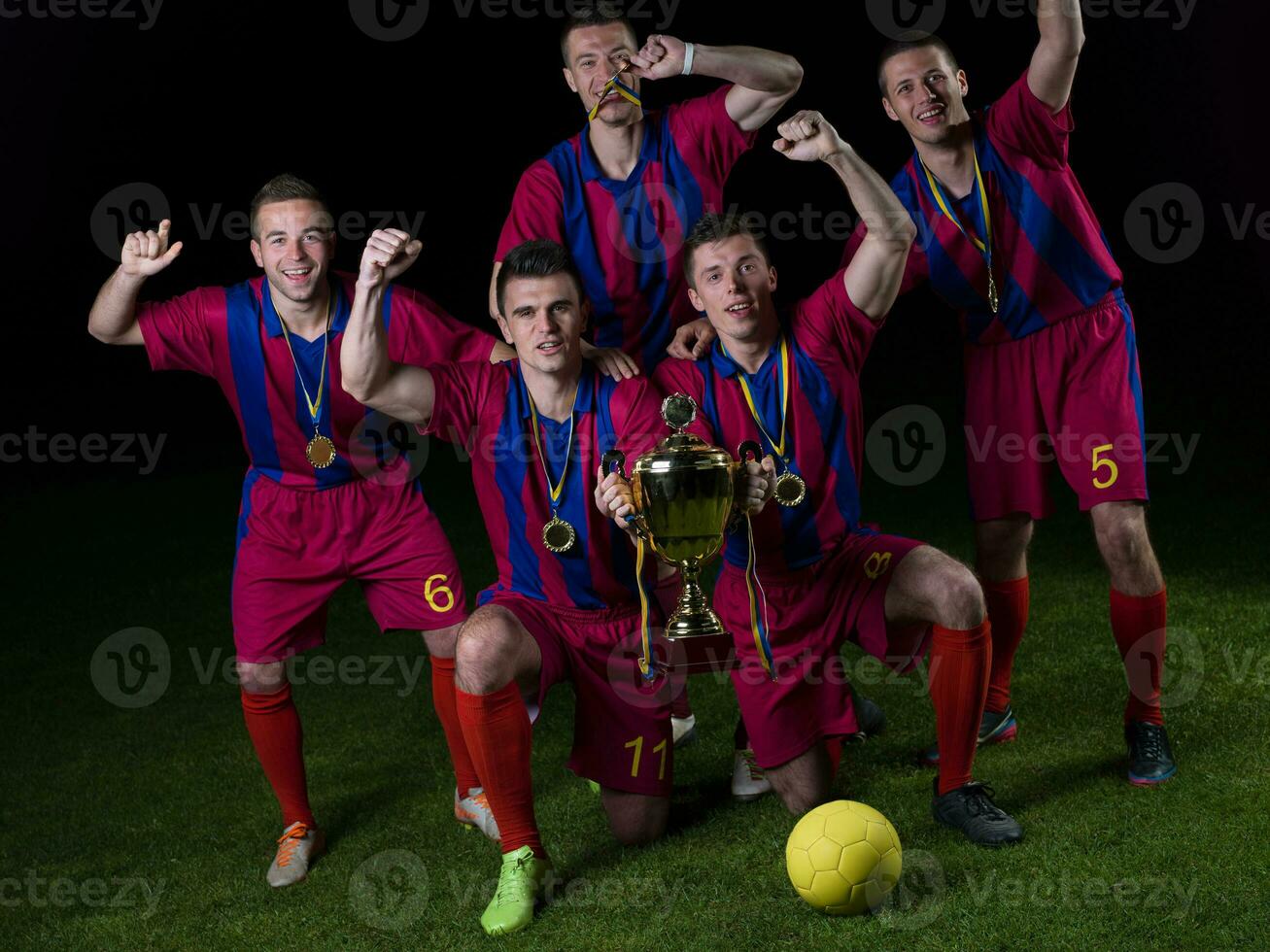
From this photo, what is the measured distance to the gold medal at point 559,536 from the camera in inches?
115

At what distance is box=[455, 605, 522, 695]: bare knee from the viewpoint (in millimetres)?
2734

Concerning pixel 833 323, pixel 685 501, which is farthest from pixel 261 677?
pixel 833 323

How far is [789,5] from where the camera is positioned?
995 centimetres

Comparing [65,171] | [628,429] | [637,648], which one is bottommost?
[637,648]

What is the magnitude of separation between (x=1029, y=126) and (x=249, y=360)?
1.86 m

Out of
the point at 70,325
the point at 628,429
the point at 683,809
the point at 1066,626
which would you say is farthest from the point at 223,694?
the point at 70,325

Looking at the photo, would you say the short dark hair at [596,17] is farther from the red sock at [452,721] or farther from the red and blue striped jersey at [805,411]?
the red sock at [452,721]

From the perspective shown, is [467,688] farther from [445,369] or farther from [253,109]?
[253,109]

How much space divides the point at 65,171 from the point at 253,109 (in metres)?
1.43

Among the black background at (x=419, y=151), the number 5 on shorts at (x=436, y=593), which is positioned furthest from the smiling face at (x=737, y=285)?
the black background at (x=419, y=151)

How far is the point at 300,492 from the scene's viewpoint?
322cm

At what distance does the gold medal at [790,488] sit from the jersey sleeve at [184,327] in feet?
4.35

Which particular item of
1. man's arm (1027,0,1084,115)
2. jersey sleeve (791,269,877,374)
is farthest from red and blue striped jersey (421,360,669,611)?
man's arm (1027,0,1084,115)

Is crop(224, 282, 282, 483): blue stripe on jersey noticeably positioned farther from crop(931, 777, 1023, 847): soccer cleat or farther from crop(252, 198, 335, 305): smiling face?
crop(931, 777, 1023, 847): soccer cleat
